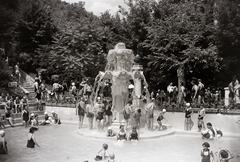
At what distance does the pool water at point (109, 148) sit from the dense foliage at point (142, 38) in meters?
8.35

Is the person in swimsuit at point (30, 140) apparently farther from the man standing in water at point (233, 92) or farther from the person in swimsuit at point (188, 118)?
the man standing in water at point (233, 92)

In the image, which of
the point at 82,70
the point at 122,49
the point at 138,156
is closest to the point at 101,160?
the point at 138,156

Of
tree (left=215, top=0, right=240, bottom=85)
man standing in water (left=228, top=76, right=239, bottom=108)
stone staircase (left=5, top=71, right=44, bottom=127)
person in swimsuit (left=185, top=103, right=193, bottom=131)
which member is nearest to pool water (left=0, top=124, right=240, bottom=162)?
person in swimsuit (left=185, top=103, right=193, bottom=131)

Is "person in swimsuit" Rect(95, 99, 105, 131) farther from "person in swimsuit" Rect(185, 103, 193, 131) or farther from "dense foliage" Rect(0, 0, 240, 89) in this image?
"dense foliage" Rect(0, 0, 240, 89)

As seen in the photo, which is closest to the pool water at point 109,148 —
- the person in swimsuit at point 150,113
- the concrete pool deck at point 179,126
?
the concrete pool deck at point 179,126

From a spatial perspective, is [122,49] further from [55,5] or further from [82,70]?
[55,5]

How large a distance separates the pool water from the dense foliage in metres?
8.35

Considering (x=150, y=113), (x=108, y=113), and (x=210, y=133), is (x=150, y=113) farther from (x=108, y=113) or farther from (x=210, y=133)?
(x=210, y=133)

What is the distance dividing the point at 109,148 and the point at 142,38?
21.4 metres

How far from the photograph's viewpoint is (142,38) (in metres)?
35.2

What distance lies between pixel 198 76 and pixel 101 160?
20.2m

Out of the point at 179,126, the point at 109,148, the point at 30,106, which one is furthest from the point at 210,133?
the point at 30,106

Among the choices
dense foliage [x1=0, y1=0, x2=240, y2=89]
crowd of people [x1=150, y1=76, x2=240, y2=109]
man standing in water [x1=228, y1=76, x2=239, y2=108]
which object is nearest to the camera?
man standing in water [x1=228, y1=76, x2=239, y2=108]

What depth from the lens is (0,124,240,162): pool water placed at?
13.6m
